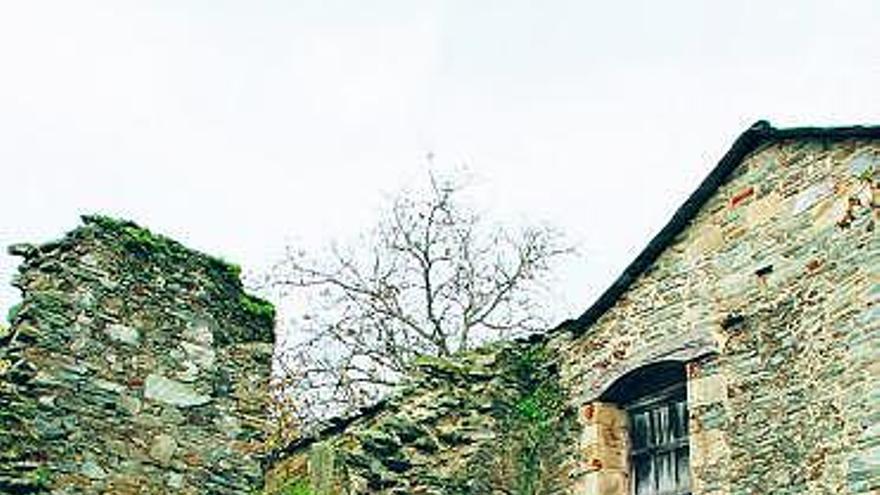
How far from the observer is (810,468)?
7.77 meters

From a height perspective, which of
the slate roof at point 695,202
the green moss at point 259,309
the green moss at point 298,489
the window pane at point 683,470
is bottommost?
the green moss at point 298,489

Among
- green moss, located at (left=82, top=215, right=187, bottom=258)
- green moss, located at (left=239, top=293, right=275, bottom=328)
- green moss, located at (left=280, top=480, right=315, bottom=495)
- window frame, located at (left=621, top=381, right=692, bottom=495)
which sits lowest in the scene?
green moss, located at (left=280, top=480, right=315, bottom=495)

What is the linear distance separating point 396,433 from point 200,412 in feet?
5.38

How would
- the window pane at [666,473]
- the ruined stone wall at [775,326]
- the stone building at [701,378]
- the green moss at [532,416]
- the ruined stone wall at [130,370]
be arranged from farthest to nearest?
the green moss at [532,416] < the window pane at [666,473] < the ruined stone wall at [130,370] < the stone building at [701,378] < the ruined stone wall at [775,326]

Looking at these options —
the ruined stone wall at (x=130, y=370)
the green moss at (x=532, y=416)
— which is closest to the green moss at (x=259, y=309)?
the ruined stone wall at (x=130, y=370)

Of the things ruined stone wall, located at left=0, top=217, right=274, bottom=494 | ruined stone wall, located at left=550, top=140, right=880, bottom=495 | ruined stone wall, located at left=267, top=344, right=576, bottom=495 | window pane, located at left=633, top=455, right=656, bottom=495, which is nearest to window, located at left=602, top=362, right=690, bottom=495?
window pane, located at left=633, top=455, right=656, bottom=495

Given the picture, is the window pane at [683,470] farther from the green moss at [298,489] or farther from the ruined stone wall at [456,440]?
the green moss at [298,489]

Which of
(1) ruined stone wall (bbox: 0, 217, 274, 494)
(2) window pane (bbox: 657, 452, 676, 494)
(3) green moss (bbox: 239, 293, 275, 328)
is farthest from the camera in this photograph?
(3) green moss (bbox: 239, 293, 275, 328)

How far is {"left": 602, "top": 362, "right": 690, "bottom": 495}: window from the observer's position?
9.05m

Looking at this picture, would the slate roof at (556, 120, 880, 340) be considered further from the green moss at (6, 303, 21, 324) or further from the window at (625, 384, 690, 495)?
the green moss at (6, 303, 21, 324)

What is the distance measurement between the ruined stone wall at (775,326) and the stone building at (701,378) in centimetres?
1

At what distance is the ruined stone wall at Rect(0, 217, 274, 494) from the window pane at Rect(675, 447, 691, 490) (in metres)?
3.15

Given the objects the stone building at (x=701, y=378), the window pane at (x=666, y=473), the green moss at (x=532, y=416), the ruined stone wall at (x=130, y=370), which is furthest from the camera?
the green moss at (x=532, y=416)

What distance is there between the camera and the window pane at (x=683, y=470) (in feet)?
29.1
